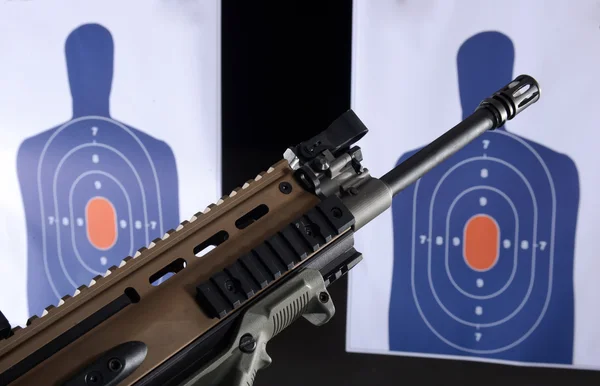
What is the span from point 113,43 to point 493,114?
2.14 feet

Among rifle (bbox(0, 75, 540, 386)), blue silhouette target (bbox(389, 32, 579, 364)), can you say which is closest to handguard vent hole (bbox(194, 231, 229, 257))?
rifle (bbox(0, 75, 540, 386))

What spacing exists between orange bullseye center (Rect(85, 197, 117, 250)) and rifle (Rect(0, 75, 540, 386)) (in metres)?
0.52

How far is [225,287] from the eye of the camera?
0.48 metres

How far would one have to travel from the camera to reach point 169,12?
867mm

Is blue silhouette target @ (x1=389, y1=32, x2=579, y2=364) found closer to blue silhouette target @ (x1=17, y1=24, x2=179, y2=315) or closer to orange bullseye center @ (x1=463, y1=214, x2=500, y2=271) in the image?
orange bullseye center @ (x1=463, y1=214, x2=500, y2=271)

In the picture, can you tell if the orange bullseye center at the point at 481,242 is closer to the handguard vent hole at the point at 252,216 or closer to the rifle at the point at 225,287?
the rifle at the point at 225,287

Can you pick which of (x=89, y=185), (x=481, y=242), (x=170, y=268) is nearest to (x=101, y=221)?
(x=89, y=185)

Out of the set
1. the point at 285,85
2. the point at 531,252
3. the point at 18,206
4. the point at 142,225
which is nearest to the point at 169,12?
the point at 285,85

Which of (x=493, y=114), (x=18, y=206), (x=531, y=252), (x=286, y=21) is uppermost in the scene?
(x=18, y=206)

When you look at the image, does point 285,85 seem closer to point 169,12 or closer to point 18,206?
point 169,12

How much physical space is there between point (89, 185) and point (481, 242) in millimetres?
704

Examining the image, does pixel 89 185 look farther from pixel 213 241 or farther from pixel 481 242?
pixel 481 242

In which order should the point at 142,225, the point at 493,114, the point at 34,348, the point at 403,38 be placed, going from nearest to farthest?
1. the point at 34,348
2. the point at 493,114
3. the point at 403,38
4. the point at 142,225

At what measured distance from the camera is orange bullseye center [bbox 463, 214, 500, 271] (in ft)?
2.84
